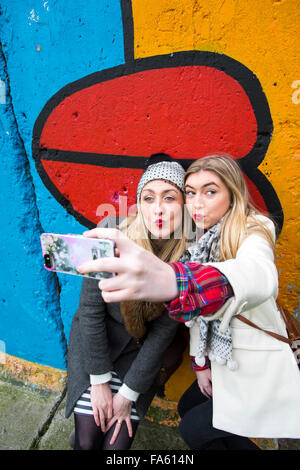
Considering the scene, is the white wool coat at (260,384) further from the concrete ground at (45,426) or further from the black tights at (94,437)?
the concrete ground at (45,426)

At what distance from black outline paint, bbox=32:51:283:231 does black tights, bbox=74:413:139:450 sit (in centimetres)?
127

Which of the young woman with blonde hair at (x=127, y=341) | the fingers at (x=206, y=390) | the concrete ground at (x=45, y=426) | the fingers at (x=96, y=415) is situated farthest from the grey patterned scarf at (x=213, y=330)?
the concrete ground at (x=45, y=426)

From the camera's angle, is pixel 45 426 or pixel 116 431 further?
pixel 45 426

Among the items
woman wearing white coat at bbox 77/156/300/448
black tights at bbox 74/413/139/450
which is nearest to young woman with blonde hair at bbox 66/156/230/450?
black tights at bbox 74/413/139/450

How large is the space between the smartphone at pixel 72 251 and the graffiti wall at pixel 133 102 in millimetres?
815

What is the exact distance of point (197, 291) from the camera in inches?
24.1

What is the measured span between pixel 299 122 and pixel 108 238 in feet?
3.42

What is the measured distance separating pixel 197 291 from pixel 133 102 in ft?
3.58

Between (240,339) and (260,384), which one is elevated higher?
(240,339)

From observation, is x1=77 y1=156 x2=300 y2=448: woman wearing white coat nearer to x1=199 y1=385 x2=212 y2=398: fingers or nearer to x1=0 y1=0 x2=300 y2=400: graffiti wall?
x1=199 y1=385 x2=212 y2=398: fingers

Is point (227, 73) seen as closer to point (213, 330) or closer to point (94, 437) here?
point (213, 330)

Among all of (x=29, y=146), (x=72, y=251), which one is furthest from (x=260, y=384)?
(x=29, y=146)

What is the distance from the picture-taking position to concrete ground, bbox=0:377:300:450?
1668 mm

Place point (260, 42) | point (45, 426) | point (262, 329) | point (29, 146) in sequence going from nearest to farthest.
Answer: point (262, 329) → point (260, 42) → point (29, 146) → point (45, 426)
